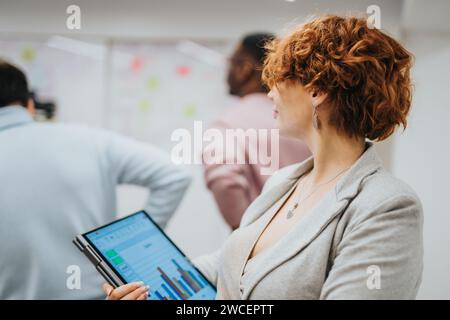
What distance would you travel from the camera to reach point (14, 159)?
1543 mm

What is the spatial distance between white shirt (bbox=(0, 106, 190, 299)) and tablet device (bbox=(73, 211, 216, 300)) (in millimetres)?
359

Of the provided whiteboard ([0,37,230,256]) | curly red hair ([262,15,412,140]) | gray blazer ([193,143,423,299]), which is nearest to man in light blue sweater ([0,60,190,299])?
whiteboard ([0,37,230,256])

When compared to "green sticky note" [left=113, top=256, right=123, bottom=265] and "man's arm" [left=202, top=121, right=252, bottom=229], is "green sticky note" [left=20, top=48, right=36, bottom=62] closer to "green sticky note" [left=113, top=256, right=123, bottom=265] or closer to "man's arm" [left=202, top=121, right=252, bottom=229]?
"man's arm" [left=202, top=121, right=252, bottom=229]

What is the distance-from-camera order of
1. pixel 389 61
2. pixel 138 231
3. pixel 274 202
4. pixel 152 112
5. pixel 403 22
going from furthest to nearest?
pixel 152 112, pixel 403 22, pixel 138 231, pixel 274 202, pixel 389 61

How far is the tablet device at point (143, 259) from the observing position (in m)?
1.13

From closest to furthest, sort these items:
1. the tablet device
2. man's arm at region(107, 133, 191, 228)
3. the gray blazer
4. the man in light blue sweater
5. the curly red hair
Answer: the gray blazer
the curly red hair
the tablet device
the man in light blue sweater
man's arm at region(107, 133, 191, 228)

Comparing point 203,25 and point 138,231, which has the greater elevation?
point 203,25

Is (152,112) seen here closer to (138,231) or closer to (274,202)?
(138,231)

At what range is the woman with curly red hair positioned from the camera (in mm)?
894

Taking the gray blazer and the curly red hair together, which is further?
the curly red hair

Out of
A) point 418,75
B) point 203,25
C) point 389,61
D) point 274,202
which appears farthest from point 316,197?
point 203,25

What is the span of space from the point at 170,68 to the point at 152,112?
0.21 m

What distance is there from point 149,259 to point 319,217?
499mm

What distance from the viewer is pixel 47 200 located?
1.55m
